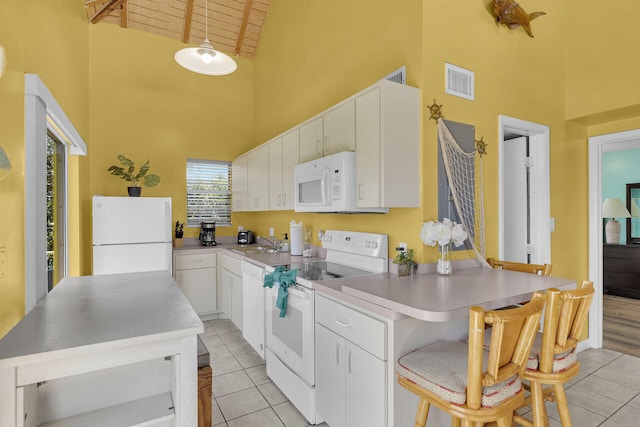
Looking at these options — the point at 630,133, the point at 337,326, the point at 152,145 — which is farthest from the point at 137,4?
the point at 630,133

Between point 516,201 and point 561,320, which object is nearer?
point 561,320

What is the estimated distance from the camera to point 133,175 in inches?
167

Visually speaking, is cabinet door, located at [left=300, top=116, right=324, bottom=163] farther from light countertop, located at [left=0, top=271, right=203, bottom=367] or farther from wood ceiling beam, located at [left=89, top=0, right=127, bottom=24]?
wood ceiling beam, located at [left=89, top=0, right=127, bottom=24]

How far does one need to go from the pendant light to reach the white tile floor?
2.55 metres

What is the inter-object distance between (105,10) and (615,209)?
800cm

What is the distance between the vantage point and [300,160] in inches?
120

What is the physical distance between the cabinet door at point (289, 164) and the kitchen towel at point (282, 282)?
0.89 meters

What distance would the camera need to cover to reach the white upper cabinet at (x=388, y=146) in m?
2.06

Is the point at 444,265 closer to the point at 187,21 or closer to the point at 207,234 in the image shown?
the point at 207,234

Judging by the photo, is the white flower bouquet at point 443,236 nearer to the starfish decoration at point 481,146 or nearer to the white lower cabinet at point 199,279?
the starfish decoration at point 481,146

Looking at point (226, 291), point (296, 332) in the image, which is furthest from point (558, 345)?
point (226, 291)

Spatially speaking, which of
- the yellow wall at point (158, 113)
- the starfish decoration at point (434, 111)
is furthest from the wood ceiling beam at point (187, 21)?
the starfish decoration at point (434, 111)

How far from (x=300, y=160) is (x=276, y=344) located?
61.6 inches

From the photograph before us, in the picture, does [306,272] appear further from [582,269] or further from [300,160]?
[582,269]
